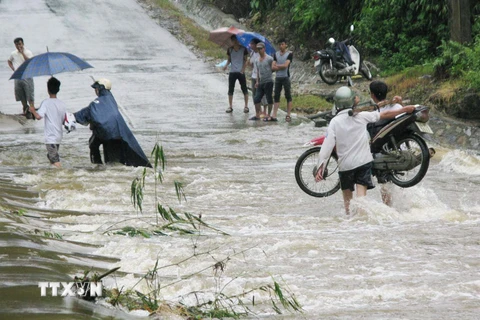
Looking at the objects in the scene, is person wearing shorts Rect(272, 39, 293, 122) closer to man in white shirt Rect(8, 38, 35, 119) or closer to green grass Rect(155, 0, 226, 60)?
man in white shirt Rect(8, 38, 35, 119)

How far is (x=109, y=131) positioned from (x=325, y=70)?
935 cm

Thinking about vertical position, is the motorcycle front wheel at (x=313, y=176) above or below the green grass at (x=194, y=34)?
below

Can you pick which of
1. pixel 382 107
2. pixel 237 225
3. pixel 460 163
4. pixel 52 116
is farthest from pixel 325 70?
pixel 237 225

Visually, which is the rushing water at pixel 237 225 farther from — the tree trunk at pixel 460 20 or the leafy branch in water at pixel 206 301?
the tree trunk at pixel 460 20

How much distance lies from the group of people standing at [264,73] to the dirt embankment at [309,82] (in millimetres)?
1996

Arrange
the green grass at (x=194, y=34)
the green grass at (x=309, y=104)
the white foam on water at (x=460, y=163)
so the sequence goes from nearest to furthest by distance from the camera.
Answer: the white foam on water at (x=460, y=163), the green grass at (x=309, y=104), the green grass at (x=194, y=34)

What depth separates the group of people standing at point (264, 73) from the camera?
18281 millimetres

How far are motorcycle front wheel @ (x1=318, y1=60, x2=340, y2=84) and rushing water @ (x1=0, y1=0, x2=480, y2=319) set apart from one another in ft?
8.62

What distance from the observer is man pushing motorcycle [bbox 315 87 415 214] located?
9.98m

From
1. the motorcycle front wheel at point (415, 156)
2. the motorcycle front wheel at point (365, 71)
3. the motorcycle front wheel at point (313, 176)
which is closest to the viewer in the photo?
the motorcycle front wheel at point (415, 156)

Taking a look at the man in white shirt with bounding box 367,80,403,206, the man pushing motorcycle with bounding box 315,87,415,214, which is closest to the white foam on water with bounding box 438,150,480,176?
the man in white shirt with bounding box 367,80,403,206

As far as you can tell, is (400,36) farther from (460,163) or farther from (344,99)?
(344,99)

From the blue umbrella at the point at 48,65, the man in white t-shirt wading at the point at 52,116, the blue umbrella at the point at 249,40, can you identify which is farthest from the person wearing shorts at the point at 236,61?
the man in white t-shirt wading at the point at 52,116

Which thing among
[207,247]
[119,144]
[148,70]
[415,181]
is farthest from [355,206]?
[148,70]
